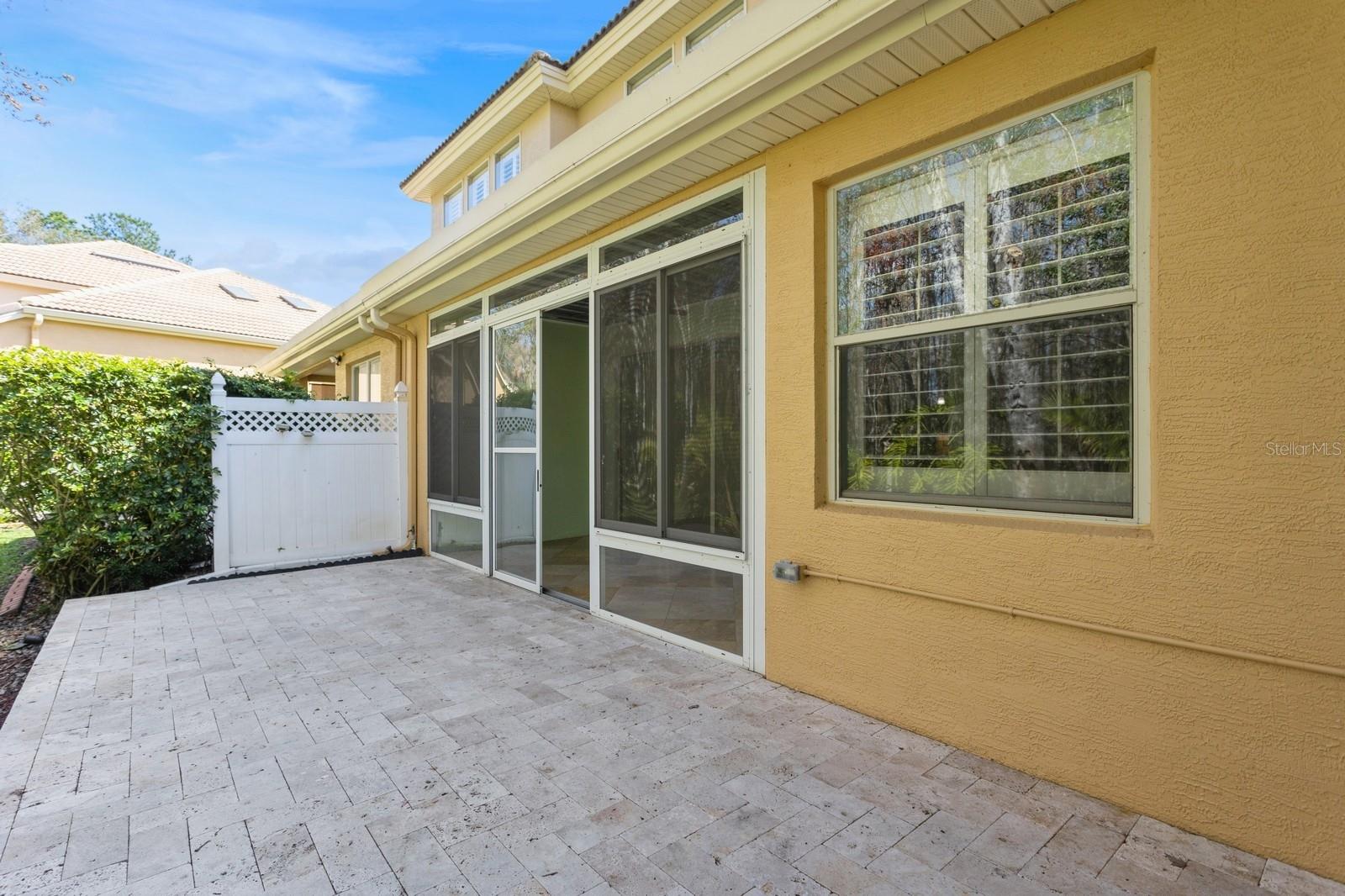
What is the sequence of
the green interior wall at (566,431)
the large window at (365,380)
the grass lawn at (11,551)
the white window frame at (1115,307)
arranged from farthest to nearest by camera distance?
1. the large window at (365,380)
2. the green interior wall at (566,431)
3. the grass lawn at (11,551)
4. the white window frame at (1115,307)

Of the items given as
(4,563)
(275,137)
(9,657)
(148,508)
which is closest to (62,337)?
(275,137)

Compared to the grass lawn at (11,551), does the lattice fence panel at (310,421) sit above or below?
above

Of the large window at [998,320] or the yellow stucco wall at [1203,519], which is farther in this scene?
the large window at [998,320]

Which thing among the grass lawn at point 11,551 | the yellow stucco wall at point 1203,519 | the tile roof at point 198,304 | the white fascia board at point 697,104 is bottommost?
the grass lawn at point 11,551

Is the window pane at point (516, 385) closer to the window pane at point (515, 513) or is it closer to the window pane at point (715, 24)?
the window pane at point (515, 513)

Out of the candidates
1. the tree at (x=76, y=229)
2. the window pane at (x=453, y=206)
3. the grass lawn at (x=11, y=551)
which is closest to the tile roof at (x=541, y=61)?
the window pane at (x=453, y=206)

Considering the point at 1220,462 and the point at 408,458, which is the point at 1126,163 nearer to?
the point at 1220,462

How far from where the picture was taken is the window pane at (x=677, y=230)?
3.45 m

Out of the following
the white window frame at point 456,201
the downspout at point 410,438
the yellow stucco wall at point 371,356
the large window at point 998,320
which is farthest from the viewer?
the white window frame at point 456,201

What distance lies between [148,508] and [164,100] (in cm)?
651

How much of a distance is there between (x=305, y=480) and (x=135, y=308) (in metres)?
9.80

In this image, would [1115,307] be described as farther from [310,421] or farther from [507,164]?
[507,164]

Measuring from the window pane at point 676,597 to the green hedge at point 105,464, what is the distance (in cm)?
426

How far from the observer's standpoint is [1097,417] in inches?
85.7
